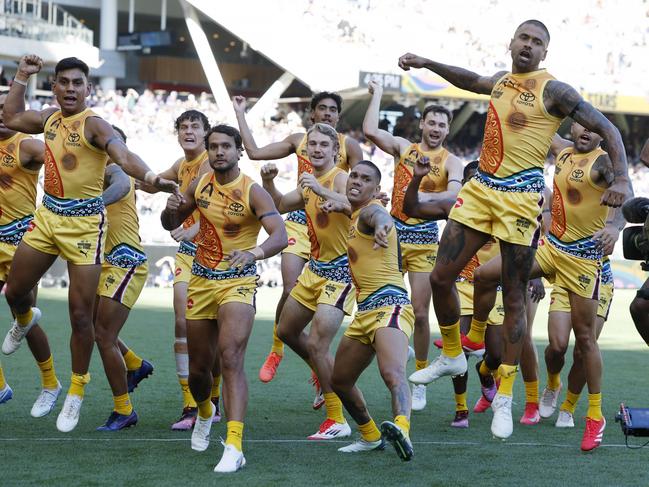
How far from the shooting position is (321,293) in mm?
9164

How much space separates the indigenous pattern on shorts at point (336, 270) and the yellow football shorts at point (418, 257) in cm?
154

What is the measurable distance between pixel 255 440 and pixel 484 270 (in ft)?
7.38

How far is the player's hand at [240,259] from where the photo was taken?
7412 millimetres

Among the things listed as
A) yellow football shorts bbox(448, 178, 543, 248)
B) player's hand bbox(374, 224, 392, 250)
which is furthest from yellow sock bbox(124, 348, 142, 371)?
yellow football shorts bbox(448, 178, 543, 248)

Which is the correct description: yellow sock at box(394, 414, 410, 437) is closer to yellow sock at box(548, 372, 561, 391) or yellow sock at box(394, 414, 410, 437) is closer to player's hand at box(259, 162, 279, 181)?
player's hand at box(259, 162, 279, 181)

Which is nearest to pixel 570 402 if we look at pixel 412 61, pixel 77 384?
pixel 412 61

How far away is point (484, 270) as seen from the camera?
9023mm

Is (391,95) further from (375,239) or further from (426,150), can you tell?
(375,239)

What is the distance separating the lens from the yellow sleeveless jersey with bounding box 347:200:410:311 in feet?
26.5

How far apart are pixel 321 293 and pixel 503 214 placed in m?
1.87

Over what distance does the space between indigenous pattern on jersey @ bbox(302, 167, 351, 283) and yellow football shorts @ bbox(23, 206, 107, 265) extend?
179 cm

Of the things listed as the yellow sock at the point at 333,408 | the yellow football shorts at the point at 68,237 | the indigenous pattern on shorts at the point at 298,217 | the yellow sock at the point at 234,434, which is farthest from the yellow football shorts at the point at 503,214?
the indigenous pattern on shorts at the point at 298,217

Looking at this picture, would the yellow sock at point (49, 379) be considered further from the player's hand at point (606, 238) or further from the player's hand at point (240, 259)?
the player's hand at point (606, 238)

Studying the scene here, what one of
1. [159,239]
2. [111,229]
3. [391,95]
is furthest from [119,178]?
[391,95]
